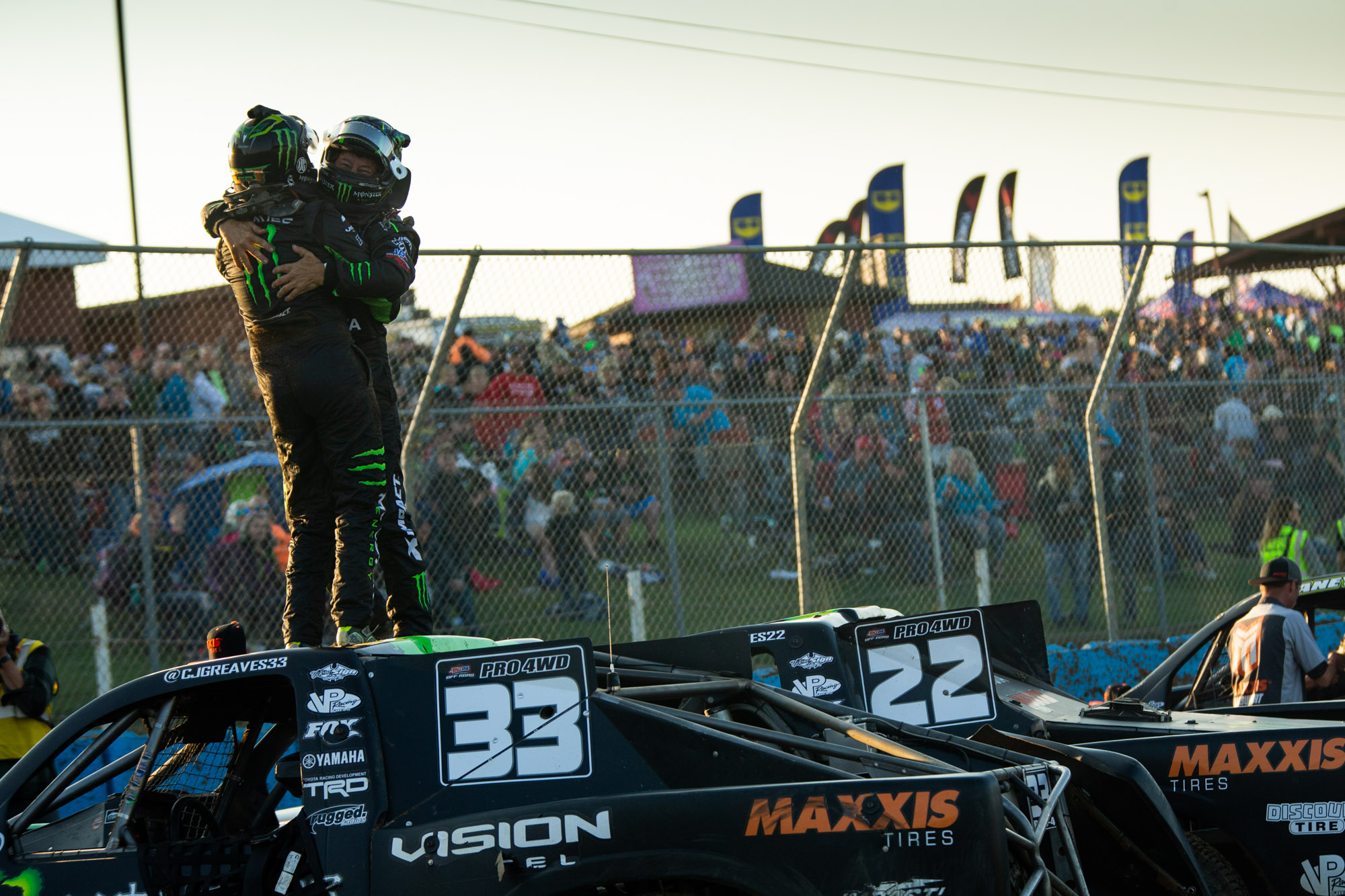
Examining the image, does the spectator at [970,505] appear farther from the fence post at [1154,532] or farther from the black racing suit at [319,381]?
the black racing suit at [319,381]

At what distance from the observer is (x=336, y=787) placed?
144 inches

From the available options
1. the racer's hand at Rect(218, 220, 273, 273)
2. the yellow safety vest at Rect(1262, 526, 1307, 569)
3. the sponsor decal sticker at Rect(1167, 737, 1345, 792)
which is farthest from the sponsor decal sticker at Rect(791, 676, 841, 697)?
the yellow safety vest at Rect(1262, 526, 1307, 569)

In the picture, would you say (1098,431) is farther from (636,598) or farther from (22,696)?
(22,696)

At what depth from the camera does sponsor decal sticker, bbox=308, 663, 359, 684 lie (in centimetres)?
379

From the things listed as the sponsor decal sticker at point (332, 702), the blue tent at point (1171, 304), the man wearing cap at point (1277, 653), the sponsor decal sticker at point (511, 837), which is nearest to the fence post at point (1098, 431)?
the blue tent at point (1171, 304)

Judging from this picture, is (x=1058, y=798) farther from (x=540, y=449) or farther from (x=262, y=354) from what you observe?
(x=540, y=449)

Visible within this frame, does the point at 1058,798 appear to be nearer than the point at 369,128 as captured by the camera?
Yes

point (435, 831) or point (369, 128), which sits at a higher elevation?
A: point (369, 128)

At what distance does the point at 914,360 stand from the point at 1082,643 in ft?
8.37

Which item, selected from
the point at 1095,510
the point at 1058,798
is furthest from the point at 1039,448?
the point at 1058,798

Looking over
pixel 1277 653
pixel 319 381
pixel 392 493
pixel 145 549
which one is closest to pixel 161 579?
pixel 145 549

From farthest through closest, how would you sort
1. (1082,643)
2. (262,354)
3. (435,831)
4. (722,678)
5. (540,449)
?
(1082,643), (540,449), (262,354), (722,678), (435,831)

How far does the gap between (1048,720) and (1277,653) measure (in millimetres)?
1612

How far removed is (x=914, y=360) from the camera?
874cm
